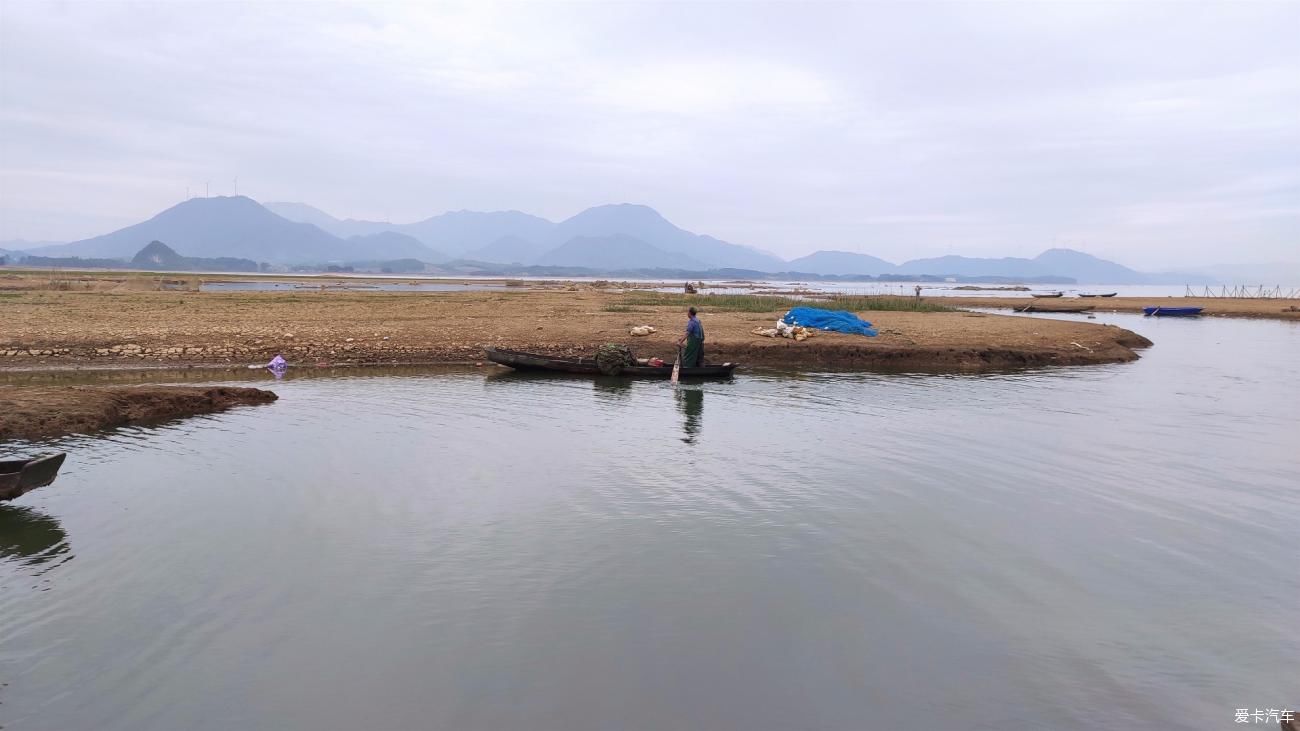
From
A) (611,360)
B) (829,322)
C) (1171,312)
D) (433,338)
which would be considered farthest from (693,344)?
(1171,312)

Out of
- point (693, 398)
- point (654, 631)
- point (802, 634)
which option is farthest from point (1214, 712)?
point (693, 398)

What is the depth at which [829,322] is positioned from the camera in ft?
126

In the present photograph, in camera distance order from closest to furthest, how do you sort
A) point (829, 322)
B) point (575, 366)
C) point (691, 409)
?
point (691, 409), point (575, 366), point (829, 322)

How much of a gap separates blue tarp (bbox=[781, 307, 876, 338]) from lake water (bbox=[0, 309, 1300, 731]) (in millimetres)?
17695

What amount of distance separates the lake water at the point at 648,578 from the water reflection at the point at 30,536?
0.06 m

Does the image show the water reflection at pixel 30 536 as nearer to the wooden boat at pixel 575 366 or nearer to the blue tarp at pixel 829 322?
the wooden boat at pixel 575 366

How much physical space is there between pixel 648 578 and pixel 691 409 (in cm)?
1296

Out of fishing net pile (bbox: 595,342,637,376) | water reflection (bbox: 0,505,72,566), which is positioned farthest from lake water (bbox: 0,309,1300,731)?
fishing net pile (bbox: 595,342,637,376)

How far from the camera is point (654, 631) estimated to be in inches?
365

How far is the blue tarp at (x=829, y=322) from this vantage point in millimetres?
37906

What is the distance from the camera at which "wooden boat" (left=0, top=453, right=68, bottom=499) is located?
12.5 m

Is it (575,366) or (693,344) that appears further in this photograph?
(575,366)

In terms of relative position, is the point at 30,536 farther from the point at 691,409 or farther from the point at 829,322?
the point at 829,322

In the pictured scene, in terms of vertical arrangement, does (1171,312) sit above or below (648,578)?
above
